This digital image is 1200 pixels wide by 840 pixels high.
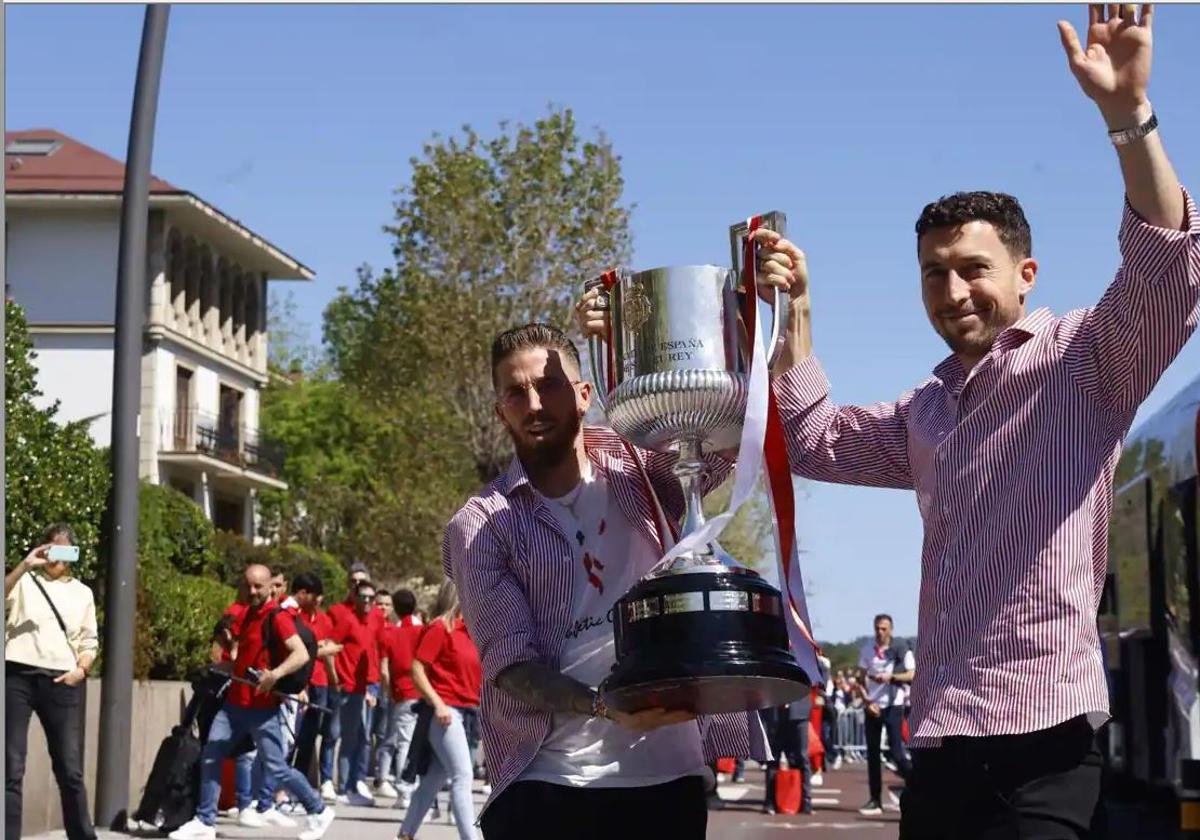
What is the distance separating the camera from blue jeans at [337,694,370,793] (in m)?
19.8

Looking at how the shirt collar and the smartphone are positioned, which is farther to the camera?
the smartphone

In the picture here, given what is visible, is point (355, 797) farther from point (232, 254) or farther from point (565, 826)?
point (232, 254)

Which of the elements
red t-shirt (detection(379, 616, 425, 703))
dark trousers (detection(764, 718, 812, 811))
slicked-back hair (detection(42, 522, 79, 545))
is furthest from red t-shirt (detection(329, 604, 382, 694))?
slicked-back hair (detection(42, 522, 79, 545))

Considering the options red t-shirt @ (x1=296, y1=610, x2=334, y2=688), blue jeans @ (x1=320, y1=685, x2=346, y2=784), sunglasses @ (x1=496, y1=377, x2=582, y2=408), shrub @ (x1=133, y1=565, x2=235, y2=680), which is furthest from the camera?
blue jeans @ (x1=320, y1=685, x2=346, y2=784)

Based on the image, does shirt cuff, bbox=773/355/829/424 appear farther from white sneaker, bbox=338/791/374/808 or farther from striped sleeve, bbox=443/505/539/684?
white sneaker, bbox=338/791/374/808

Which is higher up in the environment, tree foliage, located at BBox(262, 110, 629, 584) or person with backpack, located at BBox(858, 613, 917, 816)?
tree foliage, located at BBox(262, 110, 629, 584)

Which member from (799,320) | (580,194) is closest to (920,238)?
(799,320)

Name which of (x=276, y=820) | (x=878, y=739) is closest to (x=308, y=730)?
(x=276, y=820)

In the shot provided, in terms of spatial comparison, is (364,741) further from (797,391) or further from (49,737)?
(797,391)

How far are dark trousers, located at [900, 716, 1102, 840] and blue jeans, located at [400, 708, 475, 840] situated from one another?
9382mm

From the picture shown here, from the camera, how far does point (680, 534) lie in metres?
4.77

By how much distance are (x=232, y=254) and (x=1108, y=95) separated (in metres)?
60.9

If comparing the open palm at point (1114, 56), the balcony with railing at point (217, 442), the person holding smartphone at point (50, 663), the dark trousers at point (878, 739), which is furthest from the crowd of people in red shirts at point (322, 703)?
the balcony with railing at point (217, 442)

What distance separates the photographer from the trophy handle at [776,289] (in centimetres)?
452
